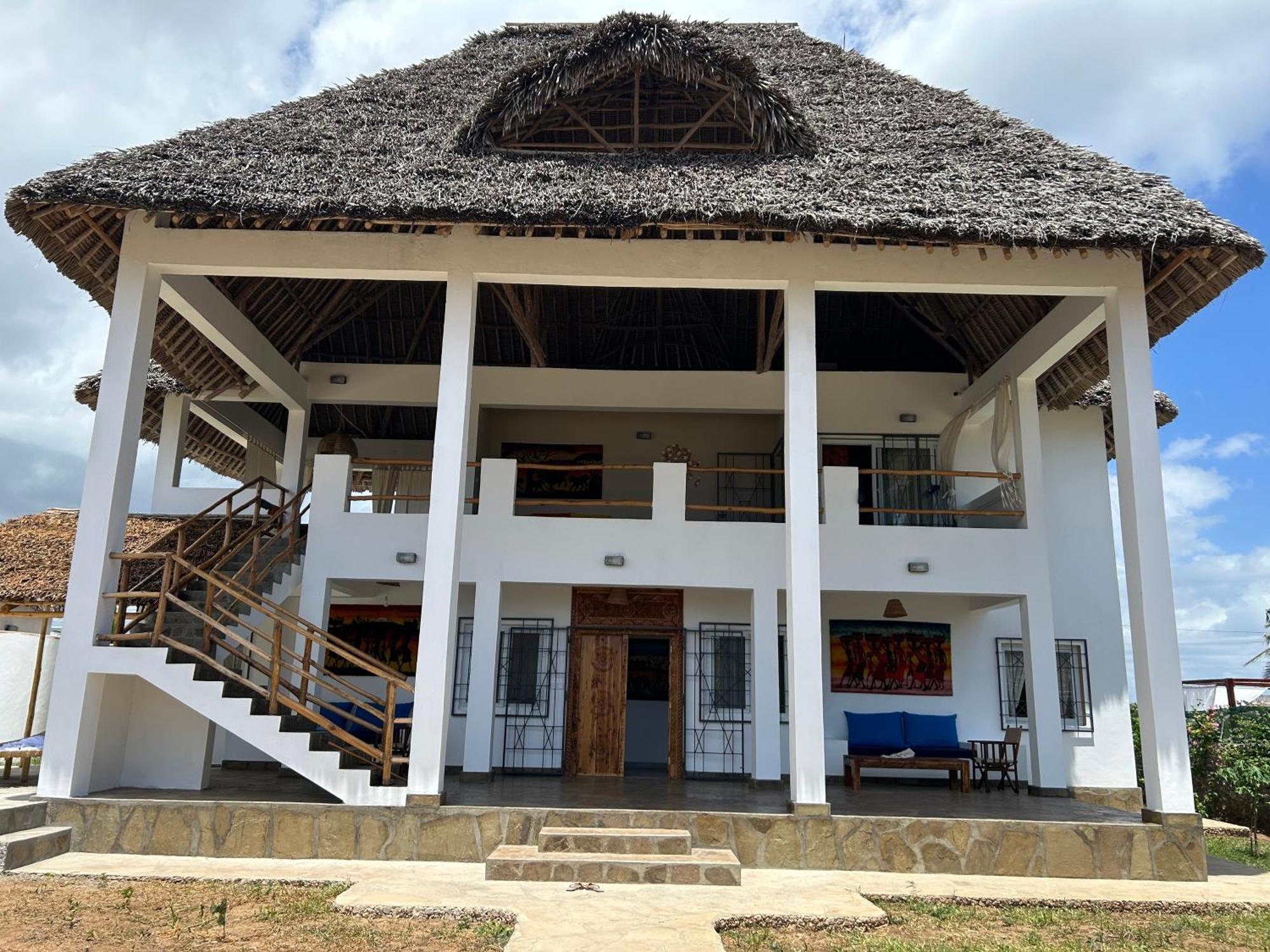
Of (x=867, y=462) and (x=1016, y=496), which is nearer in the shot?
(x=1016, y=496)

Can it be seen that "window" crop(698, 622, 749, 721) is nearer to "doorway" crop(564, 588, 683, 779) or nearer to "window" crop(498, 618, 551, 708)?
"doorway" crop(564, 588, 683, 779)

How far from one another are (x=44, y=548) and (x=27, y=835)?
535cm

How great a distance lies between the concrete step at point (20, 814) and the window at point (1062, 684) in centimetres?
1015

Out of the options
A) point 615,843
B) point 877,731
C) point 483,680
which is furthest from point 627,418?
point 615,843

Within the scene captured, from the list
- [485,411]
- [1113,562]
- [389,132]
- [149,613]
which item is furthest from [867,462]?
[149,613]

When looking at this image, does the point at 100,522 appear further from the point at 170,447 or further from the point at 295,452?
the point at 170,447

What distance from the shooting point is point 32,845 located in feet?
23.5

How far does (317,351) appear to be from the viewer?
13.5 m

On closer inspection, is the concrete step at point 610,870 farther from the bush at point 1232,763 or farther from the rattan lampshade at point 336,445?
the rattan lampshade at point 336,445

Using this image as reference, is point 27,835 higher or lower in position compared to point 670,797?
lower

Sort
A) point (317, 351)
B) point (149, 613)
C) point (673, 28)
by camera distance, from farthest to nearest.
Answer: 1. point (317, 351)
2. point (673, 28)
3. point (149, 613)

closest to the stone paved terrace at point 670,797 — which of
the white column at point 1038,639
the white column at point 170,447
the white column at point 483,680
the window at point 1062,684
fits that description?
the white column at point 483,680

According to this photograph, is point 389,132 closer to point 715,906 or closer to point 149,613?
point 149,613

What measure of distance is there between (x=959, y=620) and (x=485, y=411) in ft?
22.8
